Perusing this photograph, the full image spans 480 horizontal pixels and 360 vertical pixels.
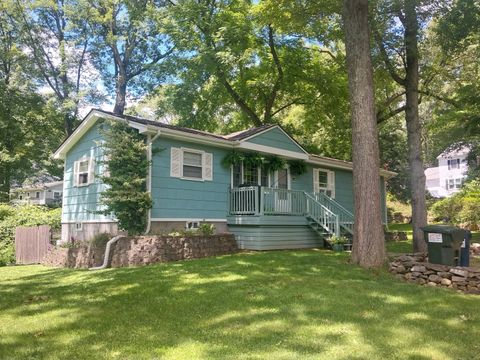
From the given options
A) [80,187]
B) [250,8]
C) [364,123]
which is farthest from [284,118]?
[364,123]

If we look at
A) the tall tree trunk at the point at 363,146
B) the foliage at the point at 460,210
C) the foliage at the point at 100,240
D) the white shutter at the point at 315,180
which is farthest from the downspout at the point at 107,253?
the foliage at the point at 460,210

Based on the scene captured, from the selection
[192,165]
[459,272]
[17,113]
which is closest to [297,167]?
[192,165]

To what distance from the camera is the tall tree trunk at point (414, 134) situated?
11.6 meters

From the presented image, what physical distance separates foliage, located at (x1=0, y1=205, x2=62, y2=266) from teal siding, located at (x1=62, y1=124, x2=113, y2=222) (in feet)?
6.23

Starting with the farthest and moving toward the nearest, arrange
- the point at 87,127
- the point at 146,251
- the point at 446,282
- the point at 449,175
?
the point at 449,175, the point at 87,127, the point at 146,251, the point at 446,282

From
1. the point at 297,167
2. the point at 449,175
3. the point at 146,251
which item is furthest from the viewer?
the point at 449,175

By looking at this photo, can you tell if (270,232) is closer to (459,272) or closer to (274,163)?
(274,163)

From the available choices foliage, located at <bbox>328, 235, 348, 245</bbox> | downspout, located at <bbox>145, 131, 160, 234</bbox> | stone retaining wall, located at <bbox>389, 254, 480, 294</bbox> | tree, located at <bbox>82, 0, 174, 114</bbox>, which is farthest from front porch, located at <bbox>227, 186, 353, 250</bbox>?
tree, located at <bbox>82, 0, 174, 114</bbox>

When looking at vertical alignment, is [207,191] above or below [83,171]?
below

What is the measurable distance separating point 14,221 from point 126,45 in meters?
16.2

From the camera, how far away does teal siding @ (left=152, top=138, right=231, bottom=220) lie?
448 inches

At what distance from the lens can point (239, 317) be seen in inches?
197

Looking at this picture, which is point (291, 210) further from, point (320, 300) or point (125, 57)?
point (125, 57)

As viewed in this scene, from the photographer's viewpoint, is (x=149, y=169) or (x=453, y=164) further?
(x=453, y=164)
